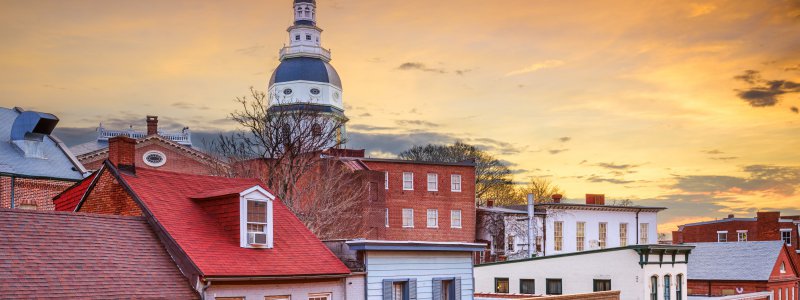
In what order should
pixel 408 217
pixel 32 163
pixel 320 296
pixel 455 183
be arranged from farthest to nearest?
pixel 455 183 → pixel 408 217 → pixel 32 163 → pixel 320 296

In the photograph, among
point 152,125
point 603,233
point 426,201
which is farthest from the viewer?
point 603,233

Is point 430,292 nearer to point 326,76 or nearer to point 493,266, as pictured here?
point 493,266

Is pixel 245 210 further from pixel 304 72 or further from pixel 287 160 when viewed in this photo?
pixel 304 72

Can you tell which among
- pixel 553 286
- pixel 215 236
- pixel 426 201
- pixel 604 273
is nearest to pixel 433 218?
pixel 426 201

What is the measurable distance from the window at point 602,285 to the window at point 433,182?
99.7 feet

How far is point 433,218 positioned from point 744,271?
82.2 feet

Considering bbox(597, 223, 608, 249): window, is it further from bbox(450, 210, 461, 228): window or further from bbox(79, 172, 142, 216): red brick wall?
bbox(79, 172, 142, 216): red brick wall

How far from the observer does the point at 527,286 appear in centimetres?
4162

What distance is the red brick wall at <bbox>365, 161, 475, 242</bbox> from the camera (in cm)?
6631

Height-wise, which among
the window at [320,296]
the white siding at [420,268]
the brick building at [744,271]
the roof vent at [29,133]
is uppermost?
the roof vent at [29,133]

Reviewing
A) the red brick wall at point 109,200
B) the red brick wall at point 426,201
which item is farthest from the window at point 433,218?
the red brick wall at point 109,200

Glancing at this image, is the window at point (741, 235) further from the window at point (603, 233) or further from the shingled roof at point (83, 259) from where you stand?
the shingled roof at point (83, 259)

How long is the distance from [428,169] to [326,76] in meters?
37.0

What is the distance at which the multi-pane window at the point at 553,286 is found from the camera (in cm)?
4041
